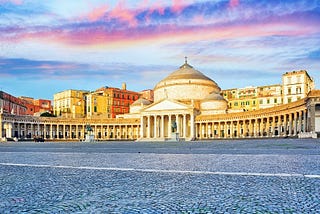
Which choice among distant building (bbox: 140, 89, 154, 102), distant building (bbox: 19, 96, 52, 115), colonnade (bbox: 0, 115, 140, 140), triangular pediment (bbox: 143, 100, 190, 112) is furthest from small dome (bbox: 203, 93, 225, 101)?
distant building (bbox: 19, 96, 52, 115)

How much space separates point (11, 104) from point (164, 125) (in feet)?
164

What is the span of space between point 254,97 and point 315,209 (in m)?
106

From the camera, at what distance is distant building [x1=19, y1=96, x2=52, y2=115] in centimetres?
12875

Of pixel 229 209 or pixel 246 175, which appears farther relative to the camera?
pixel 246 175

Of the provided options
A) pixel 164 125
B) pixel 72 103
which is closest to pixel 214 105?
pixel 164 125

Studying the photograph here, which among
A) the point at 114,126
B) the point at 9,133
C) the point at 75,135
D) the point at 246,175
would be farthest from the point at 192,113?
the point at 246,175

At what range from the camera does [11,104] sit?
348 feet

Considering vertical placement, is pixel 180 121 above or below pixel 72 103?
below

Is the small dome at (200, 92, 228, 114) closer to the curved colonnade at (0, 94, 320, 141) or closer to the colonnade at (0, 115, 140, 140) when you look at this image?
the curved colonnade at (0, 94, 320, 141)

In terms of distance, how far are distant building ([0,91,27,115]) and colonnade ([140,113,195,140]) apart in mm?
36678

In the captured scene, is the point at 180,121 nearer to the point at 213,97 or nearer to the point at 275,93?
the point at 213,97

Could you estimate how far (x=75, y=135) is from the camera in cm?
9994

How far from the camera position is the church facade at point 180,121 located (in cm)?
7104

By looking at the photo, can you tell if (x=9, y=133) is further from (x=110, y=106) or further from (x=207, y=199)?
(x=207, y=199)
